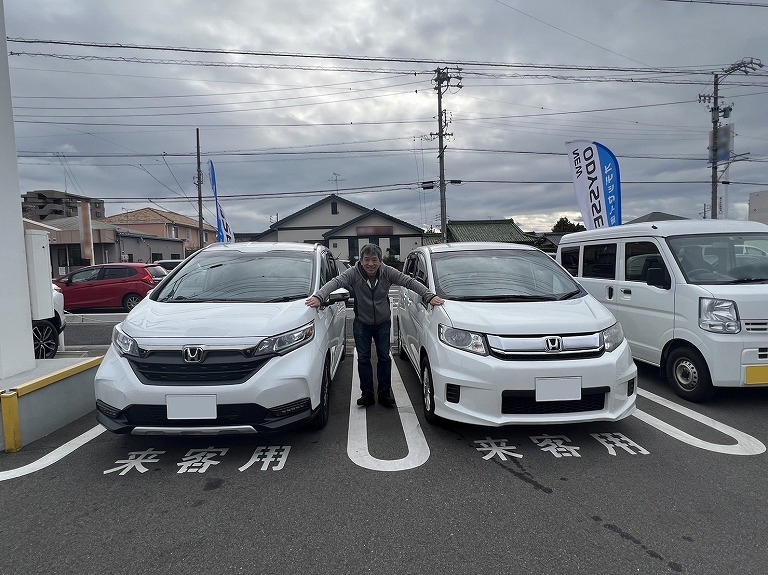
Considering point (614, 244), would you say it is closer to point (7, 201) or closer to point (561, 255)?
point (561, 255)

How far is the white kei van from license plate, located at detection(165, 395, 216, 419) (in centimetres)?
429

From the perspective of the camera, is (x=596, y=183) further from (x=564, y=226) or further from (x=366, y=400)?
(x=564, y=226)

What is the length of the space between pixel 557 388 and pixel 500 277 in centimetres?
141

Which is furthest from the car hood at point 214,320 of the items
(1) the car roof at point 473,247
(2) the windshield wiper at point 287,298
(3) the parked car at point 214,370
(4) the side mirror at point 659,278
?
(4) the side mirror at point 659,278

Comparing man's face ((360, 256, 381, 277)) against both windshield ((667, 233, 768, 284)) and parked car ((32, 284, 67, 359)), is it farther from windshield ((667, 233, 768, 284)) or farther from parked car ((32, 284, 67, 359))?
parked car ((32, 284, 67, 359))

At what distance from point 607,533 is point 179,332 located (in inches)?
114

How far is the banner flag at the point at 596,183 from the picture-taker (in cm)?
994

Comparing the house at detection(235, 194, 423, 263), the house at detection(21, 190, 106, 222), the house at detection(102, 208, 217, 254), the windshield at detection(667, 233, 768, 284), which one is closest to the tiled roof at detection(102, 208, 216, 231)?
the house at detection(102, 208, 217, 254)

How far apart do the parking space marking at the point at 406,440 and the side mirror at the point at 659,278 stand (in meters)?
2.84

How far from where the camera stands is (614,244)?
5.61 metres

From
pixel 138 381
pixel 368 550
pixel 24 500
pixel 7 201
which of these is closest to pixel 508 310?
pixel 368 550

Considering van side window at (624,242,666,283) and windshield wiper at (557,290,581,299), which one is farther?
van side window at (624,242,666,283)

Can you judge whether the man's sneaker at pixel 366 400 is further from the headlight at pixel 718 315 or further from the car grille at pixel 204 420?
the headlight at pixel 718 315

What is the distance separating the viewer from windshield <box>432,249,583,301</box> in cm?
400
